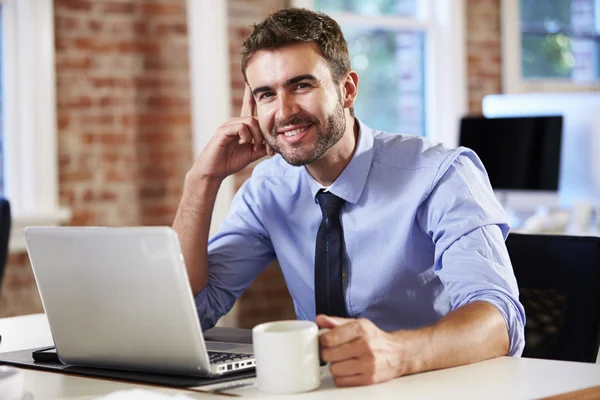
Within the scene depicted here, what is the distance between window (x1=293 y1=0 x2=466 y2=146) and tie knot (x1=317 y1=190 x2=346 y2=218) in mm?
3207

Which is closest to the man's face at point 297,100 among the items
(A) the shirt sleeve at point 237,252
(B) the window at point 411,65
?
(A) the shirt sleeve at point 237,252

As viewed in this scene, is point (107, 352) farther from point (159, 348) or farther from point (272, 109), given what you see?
point (272, 109)

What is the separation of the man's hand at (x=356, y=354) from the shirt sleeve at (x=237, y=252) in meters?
0.69

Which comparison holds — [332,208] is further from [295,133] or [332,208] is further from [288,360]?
[288,360]

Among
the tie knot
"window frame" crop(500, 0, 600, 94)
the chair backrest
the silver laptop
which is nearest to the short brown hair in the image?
the tie knot

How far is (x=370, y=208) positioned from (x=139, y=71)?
2497mm

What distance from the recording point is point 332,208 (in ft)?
5.87

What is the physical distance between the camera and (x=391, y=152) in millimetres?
1817

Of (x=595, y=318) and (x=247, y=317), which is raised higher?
(x=595, y=318)

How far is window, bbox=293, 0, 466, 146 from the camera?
5.02m

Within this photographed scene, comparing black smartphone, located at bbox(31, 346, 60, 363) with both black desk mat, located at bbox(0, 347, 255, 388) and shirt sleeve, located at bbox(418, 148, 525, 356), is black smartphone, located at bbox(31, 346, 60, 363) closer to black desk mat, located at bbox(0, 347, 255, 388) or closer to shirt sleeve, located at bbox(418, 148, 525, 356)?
black desk mat, located at bbox(0, 347, 255, 388)

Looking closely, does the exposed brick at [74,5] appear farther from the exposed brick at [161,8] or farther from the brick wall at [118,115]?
the exposed brick at [161,8]

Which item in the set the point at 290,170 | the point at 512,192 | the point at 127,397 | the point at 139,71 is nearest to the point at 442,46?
the point at 512,192

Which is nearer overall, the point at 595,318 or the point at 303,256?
the point at 595,318
